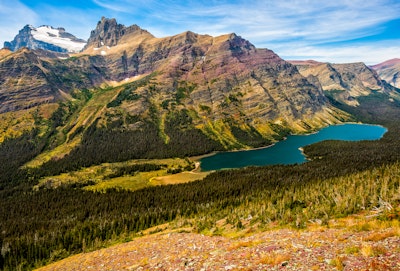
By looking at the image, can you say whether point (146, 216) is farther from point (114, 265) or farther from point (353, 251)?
point (353, 251)

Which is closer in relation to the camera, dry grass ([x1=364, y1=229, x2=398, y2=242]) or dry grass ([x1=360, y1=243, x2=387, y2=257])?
dry grass ([x1=360, y1=243, x2=387, y2=257])

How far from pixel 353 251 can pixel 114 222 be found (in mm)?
130154

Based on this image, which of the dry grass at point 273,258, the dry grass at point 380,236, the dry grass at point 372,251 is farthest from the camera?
the dry grass at point 380,236

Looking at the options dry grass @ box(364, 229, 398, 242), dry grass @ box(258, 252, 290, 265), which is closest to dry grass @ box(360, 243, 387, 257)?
dry grass @ box(364, 229, 398, 242)

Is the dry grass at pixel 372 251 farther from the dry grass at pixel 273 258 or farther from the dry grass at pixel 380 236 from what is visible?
the dry grass at pixel 273 258

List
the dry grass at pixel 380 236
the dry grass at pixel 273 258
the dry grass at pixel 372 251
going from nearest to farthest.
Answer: the dry grass at pixel 372 251 < the dry grass at pixel 273 258 < the dry grass at pixel 380 236

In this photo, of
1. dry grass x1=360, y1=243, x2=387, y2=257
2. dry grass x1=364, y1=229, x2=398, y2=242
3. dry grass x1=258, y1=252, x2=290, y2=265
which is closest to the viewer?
dry grass x1=360, y1=243, x2=387, y2=257

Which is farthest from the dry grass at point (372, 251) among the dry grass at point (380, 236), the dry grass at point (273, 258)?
the dry grass at point (273, 258)

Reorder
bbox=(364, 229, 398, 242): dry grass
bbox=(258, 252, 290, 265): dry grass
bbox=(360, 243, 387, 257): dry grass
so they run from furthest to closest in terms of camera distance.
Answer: bbox=(364, 229, 398, 242): dry grass
bbox=(258, 252, 290, 265): dry grass
bbox=(360, 243, 387, 257): dry grass

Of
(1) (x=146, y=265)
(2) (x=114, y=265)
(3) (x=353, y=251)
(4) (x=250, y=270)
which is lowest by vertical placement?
(2) (x=114, y=265)

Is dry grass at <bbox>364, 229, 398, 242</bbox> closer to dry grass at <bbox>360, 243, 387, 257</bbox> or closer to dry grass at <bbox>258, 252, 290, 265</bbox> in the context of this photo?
dry grass at <bbox>360, 243, 387, 257</bbox>

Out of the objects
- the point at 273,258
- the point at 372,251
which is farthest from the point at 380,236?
the point at 273,258

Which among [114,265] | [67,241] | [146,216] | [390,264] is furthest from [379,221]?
[67,241]

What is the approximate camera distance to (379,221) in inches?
1661
